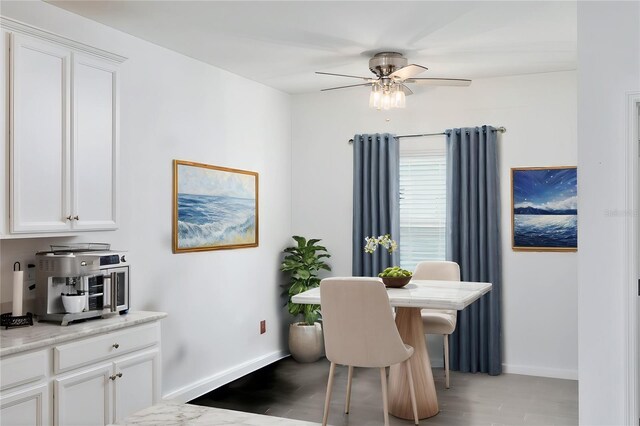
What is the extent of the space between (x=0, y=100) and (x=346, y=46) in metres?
2.40

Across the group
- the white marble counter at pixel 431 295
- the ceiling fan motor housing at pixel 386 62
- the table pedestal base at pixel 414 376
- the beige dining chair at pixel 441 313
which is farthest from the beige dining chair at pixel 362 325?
the ceiling fan motor housing at pixel 386 62

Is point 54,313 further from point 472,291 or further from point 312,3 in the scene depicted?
point 472,291

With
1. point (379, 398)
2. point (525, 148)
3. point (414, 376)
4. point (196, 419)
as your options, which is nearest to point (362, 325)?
point (414, 376)

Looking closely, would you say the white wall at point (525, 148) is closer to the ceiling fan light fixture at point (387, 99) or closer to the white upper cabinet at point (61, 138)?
the ceiling fan light fixture at point (387, 99)

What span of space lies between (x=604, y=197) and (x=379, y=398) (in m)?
2.29

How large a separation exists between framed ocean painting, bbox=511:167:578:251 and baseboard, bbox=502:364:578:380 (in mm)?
1045

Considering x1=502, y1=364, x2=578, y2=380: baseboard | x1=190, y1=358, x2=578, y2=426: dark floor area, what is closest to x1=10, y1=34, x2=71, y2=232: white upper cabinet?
x1=190, y1=358, x2=578, y2=426: dark floor area

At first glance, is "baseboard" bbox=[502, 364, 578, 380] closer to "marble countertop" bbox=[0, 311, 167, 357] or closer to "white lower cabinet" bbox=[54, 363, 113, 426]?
"marble countertop" bbox=[0, 311, 167, 357]

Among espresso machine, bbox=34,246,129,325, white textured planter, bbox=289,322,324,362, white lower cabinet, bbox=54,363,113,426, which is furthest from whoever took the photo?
white textured planter, bbox=289,322,324,362

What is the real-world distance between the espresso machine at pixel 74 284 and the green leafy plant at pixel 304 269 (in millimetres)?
2473

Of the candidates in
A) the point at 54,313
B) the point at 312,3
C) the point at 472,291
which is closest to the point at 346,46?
the point at 312,3

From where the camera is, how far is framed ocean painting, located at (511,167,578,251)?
509 centimetres

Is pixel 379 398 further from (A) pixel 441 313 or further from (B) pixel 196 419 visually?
(B) pixel 196 419

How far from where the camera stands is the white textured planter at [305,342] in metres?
5.60
